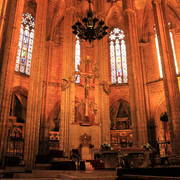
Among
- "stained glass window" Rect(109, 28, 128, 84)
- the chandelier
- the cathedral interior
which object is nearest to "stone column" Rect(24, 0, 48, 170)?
the cathedral interior

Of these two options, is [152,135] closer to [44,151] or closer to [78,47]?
[44,151]

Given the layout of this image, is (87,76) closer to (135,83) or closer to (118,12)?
(135,83)

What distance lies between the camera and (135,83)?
15.0m

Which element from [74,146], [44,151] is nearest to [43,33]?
[74,146]

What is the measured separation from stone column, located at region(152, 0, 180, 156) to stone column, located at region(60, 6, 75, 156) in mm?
6210

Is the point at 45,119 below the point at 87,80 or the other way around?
below

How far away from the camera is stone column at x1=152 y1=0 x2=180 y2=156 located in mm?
A: 13180

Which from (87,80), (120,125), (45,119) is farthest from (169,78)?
(45,119)

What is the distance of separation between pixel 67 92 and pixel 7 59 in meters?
4.22

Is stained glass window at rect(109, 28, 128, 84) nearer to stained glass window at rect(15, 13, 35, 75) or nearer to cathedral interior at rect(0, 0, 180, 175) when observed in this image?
cathedral interior at rect(0, 0, 180, 175)

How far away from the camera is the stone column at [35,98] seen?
12023 mm

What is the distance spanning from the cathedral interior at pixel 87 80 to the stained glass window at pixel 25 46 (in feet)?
0.32

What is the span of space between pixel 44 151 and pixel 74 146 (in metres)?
5.58

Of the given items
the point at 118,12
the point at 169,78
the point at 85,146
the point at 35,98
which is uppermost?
the point at 118,12
